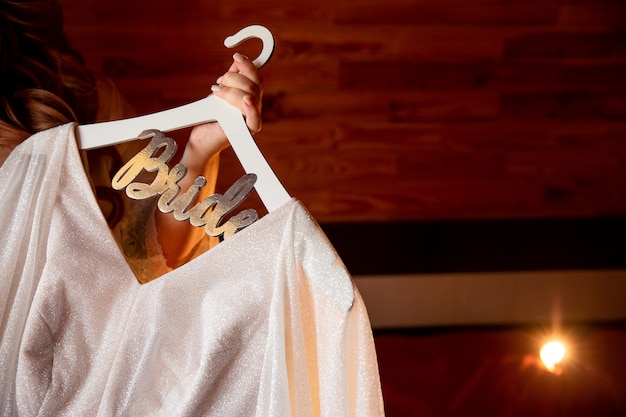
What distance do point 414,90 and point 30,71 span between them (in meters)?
0.99

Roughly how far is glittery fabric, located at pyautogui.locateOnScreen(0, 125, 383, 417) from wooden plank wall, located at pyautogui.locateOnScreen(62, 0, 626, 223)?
0.88 m

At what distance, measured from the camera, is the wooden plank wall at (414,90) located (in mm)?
1613

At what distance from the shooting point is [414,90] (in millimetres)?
1732

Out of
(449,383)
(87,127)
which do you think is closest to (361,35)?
(449,383)

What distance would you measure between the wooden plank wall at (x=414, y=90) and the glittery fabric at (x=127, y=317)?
878mm

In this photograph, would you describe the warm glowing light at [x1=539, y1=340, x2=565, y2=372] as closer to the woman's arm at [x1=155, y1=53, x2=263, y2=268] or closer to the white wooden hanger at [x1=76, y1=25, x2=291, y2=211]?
the woman's arm at [x1=155, y1=53, x2=263, y2=268]

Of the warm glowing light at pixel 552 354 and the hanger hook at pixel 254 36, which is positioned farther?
the warm glowing light at pixel 552 354

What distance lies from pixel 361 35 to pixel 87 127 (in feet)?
3.28

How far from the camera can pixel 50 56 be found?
1009mm

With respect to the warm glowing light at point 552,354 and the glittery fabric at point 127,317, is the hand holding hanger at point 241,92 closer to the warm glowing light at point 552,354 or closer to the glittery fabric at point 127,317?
the glittery fabric at point 127,317

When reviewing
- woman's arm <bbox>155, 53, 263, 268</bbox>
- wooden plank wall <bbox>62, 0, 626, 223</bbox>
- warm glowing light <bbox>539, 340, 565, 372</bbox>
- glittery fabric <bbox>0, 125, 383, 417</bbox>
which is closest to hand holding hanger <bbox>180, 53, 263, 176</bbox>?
woman's arm <bbox>155, 53, 263, 268</bbox>

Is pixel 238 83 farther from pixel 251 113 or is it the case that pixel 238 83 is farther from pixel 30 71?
pixel 30 71

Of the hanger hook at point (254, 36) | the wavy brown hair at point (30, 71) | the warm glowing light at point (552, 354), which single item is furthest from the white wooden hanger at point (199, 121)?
the warm glowing light at point (552, 354)

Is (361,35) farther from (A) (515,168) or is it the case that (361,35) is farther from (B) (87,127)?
(B) (87,127)
